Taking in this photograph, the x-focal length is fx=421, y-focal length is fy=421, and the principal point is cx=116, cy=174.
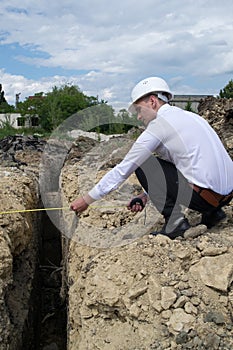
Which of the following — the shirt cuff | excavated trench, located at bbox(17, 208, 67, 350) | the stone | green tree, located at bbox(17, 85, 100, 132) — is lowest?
excavated trench, located at bbox(17, 208, 67, 350)

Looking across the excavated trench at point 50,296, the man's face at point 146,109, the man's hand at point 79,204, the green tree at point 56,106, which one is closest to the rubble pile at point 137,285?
the man's hand at point 79,204

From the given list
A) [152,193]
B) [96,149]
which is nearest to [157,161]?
[152,193]

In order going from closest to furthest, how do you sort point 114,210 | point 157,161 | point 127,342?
1. point 127,342
2. point 157,161
3. point 114,210

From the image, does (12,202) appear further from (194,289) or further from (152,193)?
(194,289)

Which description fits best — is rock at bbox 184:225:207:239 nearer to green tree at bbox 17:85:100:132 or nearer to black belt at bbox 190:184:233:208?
black belt at bbox 190:184:233:208

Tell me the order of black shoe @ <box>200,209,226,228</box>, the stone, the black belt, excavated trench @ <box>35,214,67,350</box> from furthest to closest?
excavated trench @ <box>35,214,67,350</box> < black shoe @ <box>200,209,226,228</box> < the black belt < the stone

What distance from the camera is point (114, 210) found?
5594mm

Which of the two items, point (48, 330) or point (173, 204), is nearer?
point (173, 204)

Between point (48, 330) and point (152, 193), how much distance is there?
3.30 m

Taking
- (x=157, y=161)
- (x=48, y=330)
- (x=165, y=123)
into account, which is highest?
(x=165, y=123)

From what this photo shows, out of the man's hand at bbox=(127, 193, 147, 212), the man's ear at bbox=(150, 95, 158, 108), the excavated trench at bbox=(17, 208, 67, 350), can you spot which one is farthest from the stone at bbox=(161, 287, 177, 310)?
the excavated trench at bbox=(17, 208, 67, 350)

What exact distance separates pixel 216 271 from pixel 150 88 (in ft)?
5.43

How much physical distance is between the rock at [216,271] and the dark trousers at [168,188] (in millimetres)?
719

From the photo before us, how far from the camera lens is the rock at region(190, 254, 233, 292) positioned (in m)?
3.17
